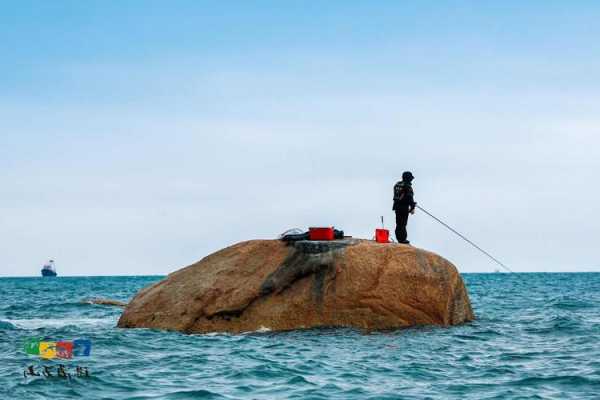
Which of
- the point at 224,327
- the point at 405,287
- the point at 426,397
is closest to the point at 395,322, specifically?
the point at 405,287

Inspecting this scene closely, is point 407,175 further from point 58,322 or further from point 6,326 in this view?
point 6,326

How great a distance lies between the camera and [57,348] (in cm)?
1396

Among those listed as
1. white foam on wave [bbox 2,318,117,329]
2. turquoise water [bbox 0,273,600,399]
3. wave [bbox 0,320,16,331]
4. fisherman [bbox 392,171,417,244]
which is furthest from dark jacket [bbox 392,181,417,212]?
wave [bbox 0,320,16,331]

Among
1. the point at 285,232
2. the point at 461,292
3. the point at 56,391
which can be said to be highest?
the point at 285,232

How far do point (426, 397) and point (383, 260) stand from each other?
7.75 meters

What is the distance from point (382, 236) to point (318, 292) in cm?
275

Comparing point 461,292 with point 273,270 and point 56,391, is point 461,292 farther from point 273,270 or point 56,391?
point 56,391

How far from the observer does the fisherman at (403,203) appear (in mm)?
21266

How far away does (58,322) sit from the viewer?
2480cm

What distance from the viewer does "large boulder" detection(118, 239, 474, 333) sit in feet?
61.4

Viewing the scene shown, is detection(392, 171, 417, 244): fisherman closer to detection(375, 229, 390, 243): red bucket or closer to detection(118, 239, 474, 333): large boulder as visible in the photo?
detection(375, 229, 390, 243): red bucket

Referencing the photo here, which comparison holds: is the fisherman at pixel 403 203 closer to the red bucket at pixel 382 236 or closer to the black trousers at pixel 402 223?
the black trousers at pixel 402 223

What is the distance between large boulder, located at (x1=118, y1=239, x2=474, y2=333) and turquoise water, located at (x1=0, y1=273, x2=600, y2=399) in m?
0.57

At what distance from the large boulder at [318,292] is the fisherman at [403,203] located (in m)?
1.59
